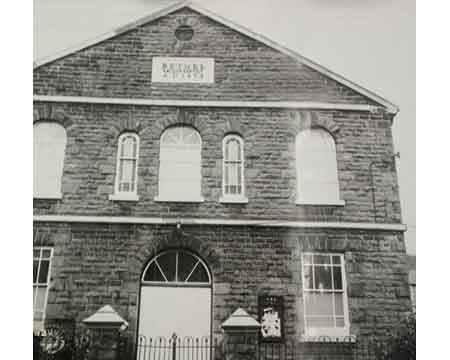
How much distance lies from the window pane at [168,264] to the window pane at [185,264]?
99mm

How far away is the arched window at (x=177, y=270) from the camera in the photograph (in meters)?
8.35

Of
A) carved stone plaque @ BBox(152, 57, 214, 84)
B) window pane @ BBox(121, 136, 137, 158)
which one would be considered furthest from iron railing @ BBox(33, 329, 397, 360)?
carved stone plaque @ BBox(152, 57, 214, 84)

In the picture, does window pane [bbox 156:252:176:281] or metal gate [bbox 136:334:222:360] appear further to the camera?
window pane [bbox 156:252:176:281]

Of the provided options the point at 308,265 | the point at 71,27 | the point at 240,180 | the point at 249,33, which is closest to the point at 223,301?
the point at 308,265

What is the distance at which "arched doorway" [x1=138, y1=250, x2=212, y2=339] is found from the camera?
7656 mm

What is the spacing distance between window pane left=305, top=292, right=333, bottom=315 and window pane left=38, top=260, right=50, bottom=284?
399 centimetres

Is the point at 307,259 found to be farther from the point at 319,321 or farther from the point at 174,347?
the point at 174,347

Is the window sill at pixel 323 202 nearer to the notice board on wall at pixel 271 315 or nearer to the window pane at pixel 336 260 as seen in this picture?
the window pane at pixel 336 260

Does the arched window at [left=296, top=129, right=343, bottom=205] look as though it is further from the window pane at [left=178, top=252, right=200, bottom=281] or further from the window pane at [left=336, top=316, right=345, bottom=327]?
the window pane at [left=178, top=252, right=200, bottom=281]

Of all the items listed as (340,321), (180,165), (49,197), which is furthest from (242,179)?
(49,197)

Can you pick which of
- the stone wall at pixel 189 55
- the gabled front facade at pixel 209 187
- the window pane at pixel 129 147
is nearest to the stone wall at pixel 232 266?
the gabled front facade at pixel 209 187

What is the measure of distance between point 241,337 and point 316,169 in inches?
119

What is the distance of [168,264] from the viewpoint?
8508 mm

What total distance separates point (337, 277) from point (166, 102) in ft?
13.2
